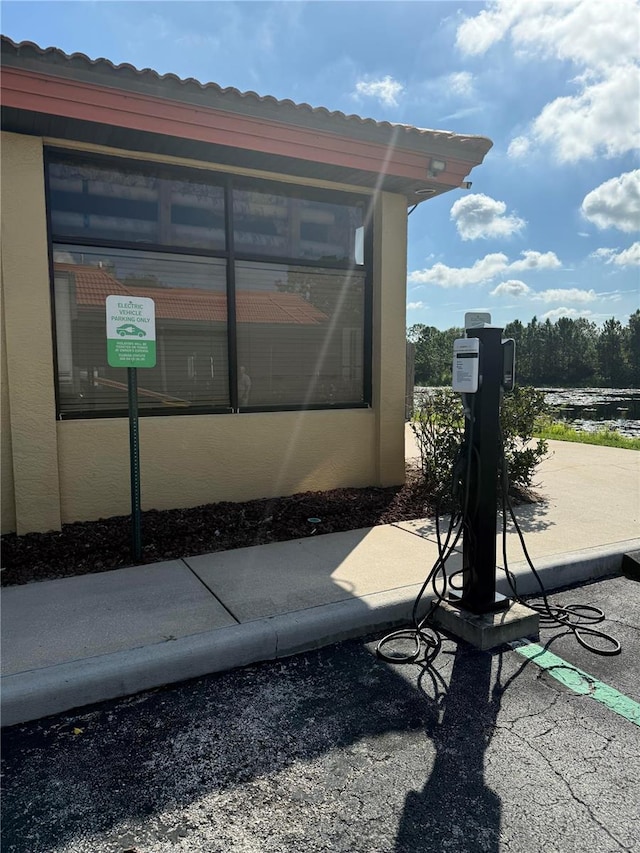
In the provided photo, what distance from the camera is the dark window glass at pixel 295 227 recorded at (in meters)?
6.07

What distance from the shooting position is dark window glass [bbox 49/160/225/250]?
17.4 ft

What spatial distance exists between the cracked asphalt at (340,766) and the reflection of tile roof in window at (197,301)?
12.6ft

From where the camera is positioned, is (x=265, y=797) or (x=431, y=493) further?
(x=431, y=493)

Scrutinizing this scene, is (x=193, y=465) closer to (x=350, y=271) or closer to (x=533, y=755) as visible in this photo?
(x=350, y=271)

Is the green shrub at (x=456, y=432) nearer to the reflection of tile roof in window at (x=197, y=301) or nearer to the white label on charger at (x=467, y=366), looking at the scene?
the reflection of tile roof in window at (x=197, y=301)

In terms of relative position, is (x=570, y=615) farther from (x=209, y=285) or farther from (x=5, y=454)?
(x=5, y=454)

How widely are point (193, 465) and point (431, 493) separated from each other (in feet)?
8.83

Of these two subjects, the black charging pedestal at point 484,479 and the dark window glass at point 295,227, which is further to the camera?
the dark window glass at point 295,227

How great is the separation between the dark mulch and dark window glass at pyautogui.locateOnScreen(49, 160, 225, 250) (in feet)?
9.06

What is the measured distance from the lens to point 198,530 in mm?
5289

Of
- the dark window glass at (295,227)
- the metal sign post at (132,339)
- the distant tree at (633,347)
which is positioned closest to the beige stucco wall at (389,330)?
the dark window glass at (295,227)

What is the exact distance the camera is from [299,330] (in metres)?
6.57

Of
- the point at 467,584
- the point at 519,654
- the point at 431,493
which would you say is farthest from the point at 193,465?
the point at 519,654

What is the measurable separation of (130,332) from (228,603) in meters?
2.16
